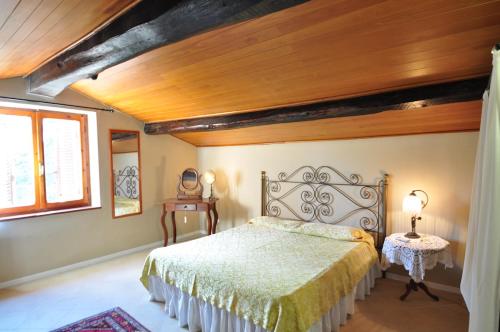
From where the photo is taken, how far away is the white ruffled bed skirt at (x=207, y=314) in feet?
7.24

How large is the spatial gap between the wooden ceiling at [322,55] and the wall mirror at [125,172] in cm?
126

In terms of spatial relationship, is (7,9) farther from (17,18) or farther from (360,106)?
(360,106)

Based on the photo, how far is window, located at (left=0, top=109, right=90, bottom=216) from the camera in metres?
3.47

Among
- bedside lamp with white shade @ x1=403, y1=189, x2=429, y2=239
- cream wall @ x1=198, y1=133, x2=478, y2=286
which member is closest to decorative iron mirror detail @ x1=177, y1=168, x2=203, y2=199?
cream wall @ x1=198, y1=133, x2=478, y2=286

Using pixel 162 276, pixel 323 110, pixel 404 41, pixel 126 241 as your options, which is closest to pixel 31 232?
pixel 126 241

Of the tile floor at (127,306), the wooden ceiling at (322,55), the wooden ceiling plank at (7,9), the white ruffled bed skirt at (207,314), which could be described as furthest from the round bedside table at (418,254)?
the wooden ceiling plank at (7,9)

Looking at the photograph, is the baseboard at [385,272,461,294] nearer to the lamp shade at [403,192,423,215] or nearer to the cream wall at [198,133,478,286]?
the cream wall at [198,133,478,286]

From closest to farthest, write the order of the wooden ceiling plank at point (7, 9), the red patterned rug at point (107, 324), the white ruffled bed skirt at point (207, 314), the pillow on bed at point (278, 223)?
the wooden ceiling plank at point (7, 9) < the white ruffled bed skirt at point (207, 314) < the red patterned rug at point (107, 324) < the pillow on bed at point (278, 223)

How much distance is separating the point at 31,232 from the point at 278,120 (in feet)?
10.9

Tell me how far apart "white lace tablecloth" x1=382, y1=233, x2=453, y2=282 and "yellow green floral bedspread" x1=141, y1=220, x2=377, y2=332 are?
26cm

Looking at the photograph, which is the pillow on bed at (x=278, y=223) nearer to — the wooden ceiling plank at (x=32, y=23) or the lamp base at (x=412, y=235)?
the lamp base at (x=412, y=235)

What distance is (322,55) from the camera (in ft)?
7.02

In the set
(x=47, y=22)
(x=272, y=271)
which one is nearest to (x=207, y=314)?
(x=272, y=271)

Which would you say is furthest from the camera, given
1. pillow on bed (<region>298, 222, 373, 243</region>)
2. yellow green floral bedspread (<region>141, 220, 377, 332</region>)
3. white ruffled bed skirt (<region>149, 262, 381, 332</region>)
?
pillow on bed (<region>298, 222, 373, 243</region>)
